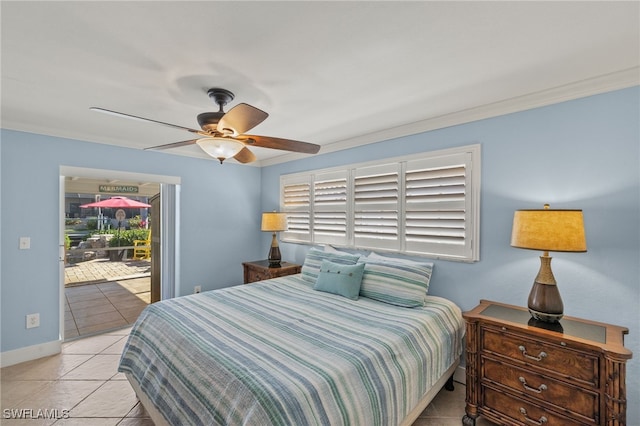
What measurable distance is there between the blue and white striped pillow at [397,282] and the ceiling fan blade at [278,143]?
4.08 feet

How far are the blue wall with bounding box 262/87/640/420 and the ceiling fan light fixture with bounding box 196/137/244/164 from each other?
1.92 metres

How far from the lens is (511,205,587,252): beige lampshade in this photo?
5.48ft

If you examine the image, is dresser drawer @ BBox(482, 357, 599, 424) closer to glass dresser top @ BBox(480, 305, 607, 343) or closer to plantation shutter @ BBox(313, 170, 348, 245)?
glass dresser top @ BBox(480, 305, 607, 343)

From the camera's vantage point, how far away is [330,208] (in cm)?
363

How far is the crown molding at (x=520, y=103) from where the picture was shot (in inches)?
72.4

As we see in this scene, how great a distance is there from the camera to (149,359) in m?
1.83

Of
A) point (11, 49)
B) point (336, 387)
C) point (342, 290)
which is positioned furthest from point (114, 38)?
point (342, 290)

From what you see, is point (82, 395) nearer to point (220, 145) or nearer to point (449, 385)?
point (220, 145)

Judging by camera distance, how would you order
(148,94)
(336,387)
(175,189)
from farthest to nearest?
(175,189) → (148,94) → (336,387)

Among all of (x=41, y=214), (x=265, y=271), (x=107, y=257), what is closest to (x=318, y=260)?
(x=265, y=271)

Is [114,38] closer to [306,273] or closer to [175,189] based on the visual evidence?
[306,273]

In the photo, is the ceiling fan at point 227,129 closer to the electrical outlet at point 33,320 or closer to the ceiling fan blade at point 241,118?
the ceiling fan blade at point 241,118

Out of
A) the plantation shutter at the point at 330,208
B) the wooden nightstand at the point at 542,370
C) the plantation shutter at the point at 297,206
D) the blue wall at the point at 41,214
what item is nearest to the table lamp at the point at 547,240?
the wooden nightstand at the point at 542,370

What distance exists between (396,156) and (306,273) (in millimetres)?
1606
